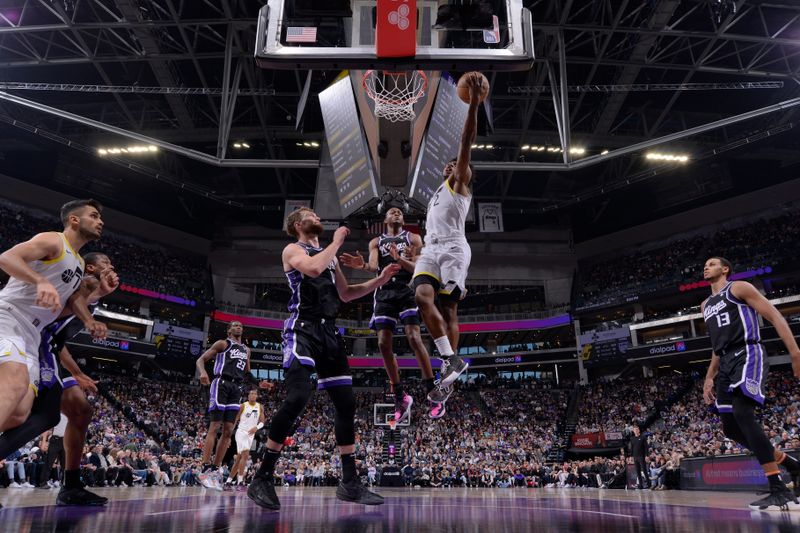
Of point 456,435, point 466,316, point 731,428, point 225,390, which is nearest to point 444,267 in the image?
point 731,428

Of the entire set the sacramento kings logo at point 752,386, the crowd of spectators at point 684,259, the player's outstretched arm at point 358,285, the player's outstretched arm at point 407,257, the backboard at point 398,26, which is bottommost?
the sacramento kings logo at point 752,386

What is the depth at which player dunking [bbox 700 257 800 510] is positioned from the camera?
4.61 metres

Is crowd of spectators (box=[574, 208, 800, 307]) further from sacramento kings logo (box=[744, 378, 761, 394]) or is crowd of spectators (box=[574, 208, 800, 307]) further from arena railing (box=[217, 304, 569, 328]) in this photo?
sacramento kings logo (box=[744, 378, 761, 394])

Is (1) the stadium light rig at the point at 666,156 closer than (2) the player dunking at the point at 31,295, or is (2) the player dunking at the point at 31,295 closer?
(2) the player dunking at the point at 31,295

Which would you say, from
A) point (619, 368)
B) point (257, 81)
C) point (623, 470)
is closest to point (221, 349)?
point (623, 470)

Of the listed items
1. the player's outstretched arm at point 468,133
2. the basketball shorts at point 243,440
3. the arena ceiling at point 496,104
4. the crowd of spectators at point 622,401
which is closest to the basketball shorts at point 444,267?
the player's outstretched arm at point 468,133

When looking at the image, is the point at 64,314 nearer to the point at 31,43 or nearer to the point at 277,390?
the point at 31,43

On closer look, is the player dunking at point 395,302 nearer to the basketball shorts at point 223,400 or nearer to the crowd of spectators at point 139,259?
the basketball shorts at point 223,400

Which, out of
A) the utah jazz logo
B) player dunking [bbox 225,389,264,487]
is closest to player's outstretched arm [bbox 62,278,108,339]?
the utah jazz logo

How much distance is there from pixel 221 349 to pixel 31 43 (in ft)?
57.6

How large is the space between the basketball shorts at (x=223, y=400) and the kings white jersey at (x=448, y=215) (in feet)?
16.9

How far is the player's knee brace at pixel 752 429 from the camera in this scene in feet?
15.2

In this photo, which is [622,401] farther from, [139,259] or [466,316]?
[139,259]

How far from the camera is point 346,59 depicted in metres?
5.95
